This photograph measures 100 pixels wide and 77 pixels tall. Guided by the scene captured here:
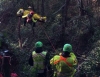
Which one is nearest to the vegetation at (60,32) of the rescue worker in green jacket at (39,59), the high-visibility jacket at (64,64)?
the rescue worker in green jacket at (39,59)

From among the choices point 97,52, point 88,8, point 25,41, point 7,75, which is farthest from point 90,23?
point 7,75

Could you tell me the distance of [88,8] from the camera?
1323 cm

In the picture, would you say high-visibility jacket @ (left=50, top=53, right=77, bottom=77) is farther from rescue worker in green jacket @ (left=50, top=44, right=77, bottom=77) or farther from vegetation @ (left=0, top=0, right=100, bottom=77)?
vegetation @ (left=0, top=0, right=100, bottom=77)

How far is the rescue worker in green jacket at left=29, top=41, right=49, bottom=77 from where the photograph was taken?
866 cm

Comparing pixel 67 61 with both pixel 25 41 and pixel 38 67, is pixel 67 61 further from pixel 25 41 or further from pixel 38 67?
pixel 25 41

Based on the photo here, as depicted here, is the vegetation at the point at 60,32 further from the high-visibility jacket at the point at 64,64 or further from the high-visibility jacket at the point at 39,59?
the high-visibility jacket at the point at 64,64

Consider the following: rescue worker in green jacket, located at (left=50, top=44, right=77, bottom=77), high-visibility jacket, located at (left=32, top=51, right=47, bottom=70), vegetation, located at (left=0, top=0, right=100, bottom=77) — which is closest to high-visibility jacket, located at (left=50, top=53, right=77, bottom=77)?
rescue worker in green jacket, located at (left=50, top=44, right=77, bottom=77)

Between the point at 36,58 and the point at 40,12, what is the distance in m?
8.49

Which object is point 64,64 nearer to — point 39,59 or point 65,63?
point 65,63

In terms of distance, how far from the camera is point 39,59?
342 inches

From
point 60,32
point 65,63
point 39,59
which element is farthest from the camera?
point 60,32

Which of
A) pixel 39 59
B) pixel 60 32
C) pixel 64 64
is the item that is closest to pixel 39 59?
pixel 39 59

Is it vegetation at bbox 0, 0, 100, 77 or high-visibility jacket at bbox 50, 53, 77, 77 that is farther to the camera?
vegetation at bbox 0, 0, 100, 77

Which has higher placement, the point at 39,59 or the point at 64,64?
the point at 64,64
